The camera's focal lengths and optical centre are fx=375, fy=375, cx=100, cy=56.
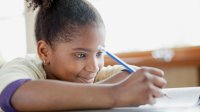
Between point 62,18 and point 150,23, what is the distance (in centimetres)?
72

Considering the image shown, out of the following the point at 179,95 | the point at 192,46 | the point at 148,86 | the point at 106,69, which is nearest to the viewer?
the point at 148,86

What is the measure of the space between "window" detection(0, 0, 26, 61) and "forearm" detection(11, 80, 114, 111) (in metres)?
1.13

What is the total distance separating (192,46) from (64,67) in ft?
2.49

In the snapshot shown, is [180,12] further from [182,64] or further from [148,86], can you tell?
Answer: [148,86]

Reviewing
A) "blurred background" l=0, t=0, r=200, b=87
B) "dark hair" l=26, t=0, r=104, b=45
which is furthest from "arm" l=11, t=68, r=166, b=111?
"blurred background" l=0, t=0, r=200, b=87

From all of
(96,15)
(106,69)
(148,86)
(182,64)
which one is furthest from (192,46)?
(148,86)

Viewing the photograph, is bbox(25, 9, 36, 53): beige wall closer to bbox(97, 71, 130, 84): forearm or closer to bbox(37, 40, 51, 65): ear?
bbox(37, 40, 51, 65): ear

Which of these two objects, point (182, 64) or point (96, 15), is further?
point (182, 64)

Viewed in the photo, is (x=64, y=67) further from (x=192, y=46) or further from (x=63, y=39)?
(x=192, y=46)

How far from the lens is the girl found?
584 millimetres

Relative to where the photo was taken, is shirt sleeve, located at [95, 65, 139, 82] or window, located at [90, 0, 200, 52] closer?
shirt sleeve, located at [95, 65, 139, 82]

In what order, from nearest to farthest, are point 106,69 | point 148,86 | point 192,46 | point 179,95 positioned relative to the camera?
point 148,86 → point 179,95 → point 106,69 → point 192,46

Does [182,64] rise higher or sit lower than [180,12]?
lower

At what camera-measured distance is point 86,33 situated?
2.64 ft
